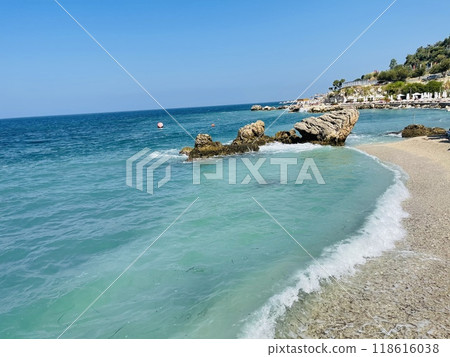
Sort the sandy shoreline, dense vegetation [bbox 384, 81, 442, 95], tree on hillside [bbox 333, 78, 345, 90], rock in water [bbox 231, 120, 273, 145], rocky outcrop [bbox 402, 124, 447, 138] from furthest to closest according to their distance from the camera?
tree on hillside [bbox 333, 78, 345, 90] < dense vegetation [bbox 384, 81, 442, 95] < rock in water [bbox 231, 120, 273, 145] < rocky outcrop [bbox 402, 124, 447, 138] < the sandy shoreline

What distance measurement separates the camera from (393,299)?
6.03 meters

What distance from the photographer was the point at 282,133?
115 ft

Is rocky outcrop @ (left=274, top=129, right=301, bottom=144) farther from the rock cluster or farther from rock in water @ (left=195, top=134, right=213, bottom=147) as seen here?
rock in water @ (left=195, top=134, right=213, bottom=147)

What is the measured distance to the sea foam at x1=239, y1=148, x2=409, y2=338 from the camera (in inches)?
230

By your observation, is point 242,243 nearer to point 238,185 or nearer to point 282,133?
point 238,185

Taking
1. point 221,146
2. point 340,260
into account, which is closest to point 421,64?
point 221,146

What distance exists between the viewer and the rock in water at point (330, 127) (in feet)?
101

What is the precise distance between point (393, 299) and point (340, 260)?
1931mm

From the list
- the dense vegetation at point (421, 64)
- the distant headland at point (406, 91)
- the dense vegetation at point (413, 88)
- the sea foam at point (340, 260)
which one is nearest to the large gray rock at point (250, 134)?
the sea foam at point (340, 260)

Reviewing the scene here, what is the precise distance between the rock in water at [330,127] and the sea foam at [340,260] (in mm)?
19826

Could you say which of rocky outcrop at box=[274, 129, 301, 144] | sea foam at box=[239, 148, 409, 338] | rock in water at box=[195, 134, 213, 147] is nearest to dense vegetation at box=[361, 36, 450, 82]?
rocky outcrop at box=[274, 129, 301, 144]

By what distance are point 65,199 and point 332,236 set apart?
1364cm

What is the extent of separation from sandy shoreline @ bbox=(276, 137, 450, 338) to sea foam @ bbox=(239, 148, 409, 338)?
9.3 inches
